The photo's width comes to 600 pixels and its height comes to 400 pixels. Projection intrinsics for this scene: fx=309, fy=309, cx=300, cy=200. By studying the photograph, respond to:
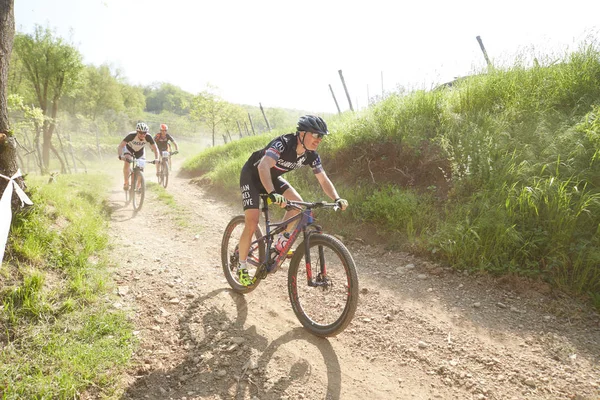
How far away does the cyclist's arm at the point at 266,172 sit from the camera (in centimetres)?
371

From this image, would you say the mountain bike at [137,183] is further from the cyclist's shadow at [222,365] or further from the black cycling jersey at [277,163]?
the cyclist's shadow at [222,365]

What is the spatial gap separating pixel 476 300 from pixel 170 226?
264 inches

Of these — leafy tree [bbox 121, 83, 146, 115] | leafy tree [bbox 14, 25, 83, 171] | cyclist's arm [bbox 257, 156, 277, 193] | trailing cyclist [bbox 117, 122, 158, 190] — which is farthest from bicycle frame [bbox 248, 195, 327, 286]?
leafy tree [bbox 121, 83, 146, 115]

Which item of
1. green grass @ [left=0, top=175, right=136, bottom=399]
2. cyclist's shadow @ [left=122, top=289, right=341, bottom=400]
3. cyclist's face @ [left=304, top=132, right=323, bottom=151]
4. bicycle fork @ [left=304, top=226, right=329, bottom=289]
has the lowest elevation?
cyclist's shadow @ [left=122, top=289, right=341, bottom=400]

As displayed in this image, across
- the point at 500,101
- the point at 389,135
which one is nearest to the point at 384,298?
the point at 389,135

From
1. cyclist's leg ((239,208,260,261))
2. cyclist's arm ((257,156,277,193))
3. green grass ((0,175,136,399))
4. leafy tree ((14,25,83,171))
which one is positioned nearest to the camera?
green grass ((0,175,136,399))

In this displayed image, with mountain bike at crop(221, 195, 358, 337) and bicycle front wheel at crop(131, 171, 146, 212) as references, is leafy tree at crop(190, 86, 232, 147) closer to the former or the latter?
bicycle front wheel at crop(131, 171, 146, 212)

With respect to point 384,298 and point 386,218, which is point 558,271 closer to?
point 384,298

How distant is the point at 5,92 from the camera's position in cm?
412

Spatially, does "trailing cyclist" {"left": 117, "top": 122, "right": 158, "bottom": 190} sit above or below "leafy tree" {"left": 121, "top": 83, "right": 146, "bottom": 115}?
below

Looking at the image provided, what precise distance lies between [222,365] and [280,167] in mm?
2532

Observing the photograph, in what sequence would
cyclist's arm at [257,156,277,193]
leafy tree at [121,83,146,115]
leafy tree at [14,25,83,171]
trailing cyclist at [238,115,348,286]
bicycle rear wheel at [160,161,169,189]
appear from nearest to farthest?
cyclist's arm at [257,156,277,193]
trailing cyclist at [238,115,348,286]
bicycle rear wheel at [160,161,169,189]
leafy tree at [14,25,83,171]
leafy tree at [121,83,146,115]

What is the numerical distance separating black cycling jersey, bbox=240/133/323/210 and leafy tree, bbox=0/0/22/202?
125 inches

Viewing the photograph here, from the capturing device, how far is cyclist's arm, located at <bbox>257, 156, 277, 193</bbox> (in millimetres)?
3707
